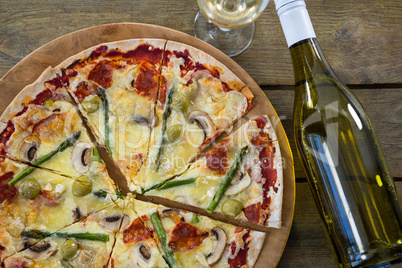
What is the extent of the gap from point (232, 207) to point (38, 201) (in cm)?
178

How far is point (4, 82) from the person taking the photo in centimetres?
301

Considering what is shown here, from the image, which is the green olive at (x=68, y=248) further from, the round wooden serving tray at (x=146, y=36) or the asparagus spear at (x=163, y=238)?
the round wooden serving tray at (x=146, y=36)

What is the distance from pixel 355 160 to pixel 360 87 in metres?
1.11

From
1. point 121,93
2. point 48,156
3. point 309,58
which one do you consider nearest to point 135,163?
point 121,93

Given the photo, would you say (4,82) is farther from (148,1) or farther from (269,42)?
(269,42)

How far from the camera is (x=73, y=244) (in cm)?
288

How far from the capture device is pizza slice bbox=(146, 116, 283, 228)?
297 centimetres

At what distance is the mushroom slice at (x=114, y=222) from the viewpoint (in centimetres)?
301

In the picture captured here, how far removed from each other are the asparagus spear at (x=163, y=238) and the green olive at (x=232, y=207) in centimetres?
61

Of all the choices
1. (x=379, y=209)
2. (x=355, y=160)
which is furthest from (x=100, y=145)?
(x=379, y=209)

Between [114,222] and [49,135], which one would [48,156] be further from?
[114,222]

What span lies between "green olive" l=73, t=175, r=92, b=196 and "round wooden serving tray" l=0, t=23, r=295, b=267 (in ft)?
3.22

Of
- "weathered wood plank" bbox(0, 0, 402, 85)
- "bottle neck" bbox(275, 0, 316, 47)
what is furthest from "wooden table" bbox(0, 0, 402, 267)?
"bottle neck" bbox(275, 0, 316, 47)

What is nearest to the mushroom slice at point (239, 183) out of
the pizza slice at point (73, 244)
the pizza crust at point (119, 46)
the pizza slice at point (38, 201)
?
the pizza slice at point (73, 244)
